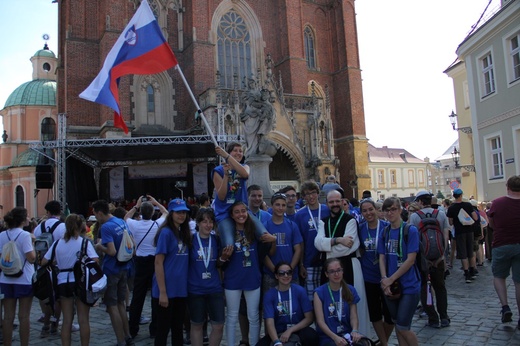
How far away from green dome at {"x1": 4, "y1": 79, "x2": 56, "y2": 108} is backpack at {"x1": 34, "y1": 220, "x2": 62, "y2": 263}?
38808 millimetres

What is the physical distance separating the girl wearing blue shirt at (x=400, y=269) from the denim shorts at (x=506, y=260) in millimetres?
1884

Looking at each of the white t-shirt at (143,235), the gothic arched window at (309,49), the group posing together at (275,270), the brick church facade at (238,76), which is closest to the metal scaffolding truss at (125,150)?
the brick church facade at (238,76)

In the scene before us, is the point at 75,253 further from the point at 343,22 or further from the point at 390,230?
the point at 343,22

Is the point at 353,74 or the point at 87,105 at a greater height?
the point at 353,74

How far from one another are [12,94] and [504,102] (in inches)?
1665

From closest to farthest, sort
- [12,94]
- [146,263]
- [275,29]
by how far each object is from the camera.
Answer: [146,263], [275,29], [12,94]

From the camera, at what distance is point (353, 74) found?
1158 inches

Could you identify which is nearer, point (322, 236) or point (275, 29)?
point (322, 236)

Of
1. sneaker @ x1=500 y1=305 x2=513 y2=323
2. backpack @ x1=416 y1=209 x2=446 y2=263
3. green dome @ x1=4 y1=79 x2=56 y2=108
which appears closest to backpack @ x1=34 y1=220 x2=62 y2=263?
backpack @ x1=416 y1=209 x2=446 y2=263

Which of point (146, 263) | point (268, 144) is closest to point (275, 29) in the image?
point (268, 144)

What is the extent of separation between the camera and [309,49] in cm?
3014

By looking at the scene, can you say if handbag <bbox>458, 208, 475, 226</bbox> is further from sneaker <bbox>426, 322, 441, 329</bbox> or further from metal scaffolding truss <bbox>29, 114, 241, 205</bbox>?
metal scaffolding truss <bbox>29, 114, 241, 205</bbox>

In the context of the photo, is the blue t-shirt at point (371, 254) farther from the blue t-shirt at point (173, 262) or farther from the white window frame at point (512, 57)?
the white window frame at point (512, 57)

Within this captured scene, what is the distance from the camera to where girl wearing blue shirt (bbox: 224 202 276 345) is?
443cm
